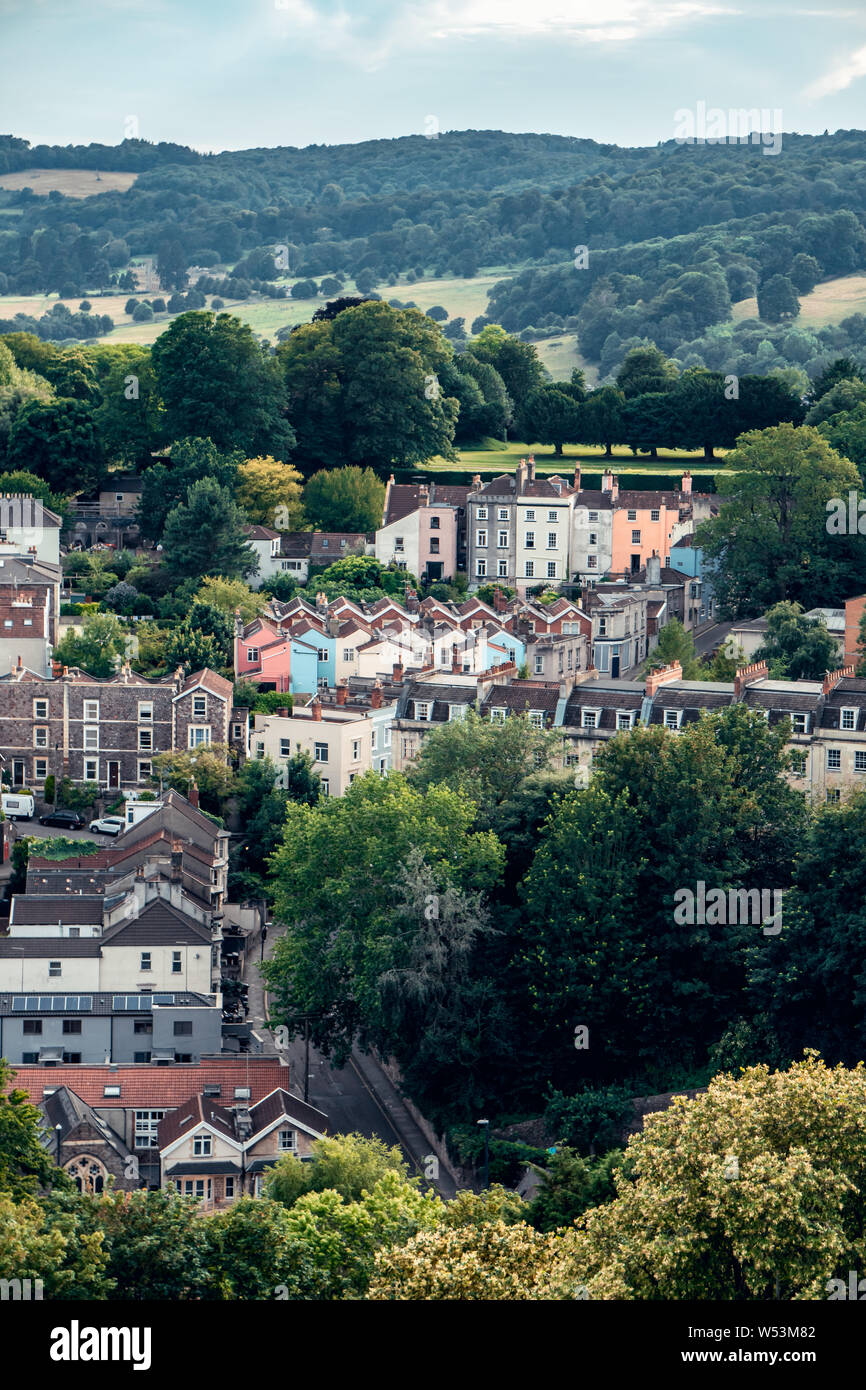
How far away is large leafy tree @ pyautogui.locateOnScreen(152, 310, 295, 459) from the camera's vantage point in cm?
9825

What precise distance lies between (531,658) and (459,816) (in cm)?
2238

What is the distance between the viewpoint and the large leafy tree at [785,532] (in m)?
82.1

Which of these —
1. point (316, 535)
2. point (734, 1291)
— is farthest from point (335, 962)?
point (316, 535)

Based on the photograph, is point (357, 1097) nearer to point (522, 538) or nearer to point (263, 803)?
point (263, 803)

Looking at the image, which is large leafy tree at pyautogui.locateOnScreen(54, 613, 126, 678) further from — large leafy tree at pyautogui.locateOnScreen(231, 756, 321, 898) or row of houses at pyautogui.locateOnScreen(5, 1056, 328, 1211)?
row of houses at pyautogui.locateOnScreen(5, 1056, 328, 1211)

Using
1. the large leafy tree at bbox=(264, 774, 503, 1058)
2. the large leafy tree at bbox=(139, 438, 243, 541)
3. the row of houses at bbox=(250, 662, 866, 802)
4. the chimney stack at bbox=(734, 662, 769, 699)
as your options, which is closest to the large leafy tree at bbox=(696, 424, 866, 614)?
the chimney stack at bbox=(734, 662, 769, 699)

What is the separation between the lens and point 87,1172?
4447 cm

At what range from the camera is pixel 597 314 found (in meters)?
184

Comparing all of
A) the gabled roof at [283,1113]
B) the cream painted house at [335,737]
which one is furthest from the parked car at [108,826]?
the gabled roof at [283,1113]

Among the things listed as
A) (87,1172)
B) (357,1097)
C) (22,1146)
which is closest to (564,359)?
(357,1097)

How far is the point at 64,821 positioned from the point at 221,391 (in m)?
37.4

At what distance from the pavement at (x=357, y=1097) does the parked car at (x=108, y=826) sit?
9.19 m

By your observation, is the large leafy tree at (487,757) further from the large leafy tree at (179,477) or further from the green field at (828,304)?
the green field at (828,304)

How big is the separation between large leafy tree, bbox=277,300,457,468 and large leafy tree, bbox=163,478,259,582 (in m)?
15.8
